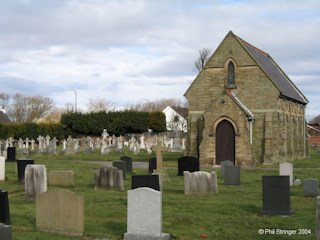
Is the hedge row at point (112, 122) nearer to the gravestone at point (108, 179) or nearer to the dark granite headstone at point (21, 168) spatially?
the dark granite headstone at point (21, 168)

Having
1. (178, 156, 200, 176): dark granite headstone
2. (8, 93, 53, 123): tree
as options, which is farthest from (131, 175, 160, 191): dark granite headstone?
(8, 93, 53, 123): tree

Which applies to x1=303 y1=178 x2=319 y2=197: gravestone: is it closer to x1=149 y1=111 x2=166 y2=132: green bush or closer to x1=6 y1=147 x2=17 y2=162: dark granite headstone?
x1=6 y1=147 x2=17 y2=162: dark granite headstone

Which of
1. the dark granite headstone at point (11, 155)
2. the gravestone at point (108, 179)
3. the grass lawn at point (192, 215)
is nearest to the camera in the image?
the grass lawn at point (192, 215)

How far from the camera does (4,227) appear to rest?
8.06m

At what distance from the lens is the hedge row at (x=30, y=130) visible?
2773 inches

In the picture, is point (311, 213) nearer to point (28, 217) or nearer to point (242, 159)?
point (28, 217)

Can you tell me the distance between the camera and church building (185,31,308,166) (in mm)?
30469

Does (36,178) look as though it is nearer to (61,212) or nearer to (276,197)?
(61,212)

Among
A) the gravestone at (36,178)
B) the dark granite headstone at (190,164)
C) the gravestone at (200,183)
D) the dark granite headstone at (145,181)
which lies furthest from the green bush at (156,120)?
the dark granite headstone at (145,181)

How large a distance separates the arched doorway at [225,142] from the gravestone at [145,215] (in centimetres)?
2177

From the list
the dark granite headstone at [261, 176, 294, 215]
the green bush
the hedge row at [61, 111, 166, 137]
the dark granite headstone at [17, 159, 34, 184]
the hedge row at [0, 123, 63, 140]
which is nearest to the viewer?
the dark granite headstone at [261, 176, 294, 215]

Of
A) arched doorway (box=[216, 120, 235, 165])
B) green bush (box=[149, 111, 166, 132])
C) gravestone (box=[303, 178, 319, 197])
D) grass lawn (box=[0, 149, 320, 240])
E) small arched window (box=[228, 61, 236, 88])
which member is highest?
small arched window (box=[228, 61, 236, 88])

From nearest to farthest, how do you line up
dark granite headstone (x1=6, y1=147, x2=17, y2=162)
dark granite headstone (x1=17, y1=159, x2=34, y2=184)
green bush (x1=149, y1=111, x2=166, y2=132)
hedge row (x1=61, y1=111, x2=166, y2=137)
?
dark granite headstone (x1=17, y1=159, x2=34, y2=184) → dark granite headstone (x1=6, y1=147, x2=17, y2=162) → hedge row (x1=61, y1=111, x2=166, y2=137) → green bush (x1=149, y1=111, x2=166, y2=132)

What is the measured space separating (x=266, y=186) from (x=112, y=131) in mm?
58835
